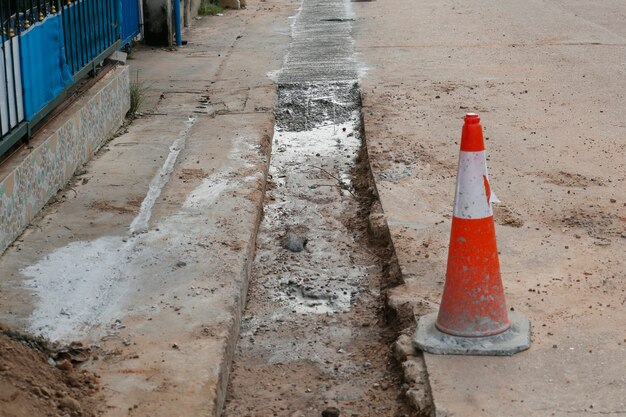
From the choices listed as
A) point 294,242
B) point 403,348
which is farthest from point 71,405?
point 294,242

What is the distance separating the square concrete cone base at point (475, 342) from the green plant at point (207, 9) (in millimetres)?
13681

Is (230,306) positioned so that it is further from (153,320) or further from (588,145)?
(588,145)

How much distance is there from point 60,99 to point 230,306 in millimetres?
2938

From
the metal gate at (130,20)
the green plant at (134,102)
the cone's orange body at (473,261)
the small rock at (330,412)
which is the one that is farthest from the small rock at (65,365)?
the metal gate at (130,20)

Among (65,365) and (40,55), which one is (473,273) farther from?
(40,55)

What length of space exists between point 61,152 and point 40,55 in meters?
0.64

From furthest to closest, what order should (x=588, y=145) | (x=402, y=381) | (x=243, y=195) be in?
(x=588, y=145) → (x=243, y=195) → (x=402, y=381)

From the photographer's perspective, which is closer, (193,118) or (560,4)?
(193,118)

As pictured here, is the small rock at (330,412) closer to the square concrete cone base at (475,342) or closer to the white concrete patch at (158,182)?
the square concrete cone base at (475,342)

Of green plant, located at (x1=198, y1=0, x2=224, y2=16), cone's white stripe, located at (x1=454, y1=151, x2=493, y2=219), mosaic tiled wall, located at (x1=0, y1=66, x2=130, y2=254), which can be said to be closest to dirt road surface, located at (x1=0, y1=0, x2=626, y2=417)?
mosaic tiled wall, located at (x1=0, y1=66, x2=130, y2=254)

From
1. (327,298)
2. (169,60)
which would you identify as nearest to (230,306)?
(327,298)

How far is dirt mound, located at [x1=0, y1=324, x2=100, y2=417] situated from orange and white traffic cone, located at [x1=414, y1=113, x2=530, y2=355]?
56.9 inches

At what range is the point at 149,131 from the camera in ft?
27.7

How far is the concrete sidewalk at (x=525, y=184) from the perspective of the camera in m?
4.09
